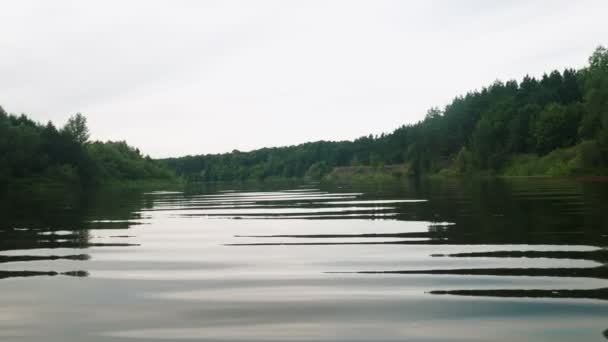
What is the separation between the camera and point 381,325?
508 cm

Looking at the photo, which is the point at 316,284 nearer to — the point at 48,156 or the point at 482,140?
the point at 48,156

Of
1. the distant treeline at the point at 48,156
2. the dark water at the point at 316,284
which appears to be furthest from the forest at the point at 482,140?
the dark water at the point at 316,284

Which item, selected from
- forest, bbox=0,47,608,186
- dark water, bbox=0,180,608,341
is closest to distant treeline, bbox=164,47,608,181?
forest, bbox=0,47,608,186

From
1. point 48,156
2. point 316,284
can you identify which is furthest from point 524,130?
point 316,284

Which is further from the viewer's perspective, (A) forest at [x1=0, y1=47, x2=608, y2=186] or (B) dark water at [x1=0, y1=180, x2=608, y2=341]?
(A) forest at [x1=0, y1=47, x2=608, y2=186]

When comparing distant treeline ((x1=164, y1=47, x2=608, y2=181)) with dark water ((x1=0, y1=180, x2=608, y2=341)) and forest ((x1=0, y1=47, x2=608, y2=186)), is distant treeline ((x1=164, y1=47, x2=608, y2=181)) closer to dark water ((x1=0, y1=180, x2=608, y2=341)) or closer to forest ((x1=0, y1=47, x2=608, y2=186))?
forest ((x1=0, y1=47, x2=608, y2=186))

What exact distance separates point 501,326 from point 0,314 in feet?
15.1

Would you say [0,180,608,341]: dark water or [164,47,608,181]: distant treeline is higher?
[164,47,608,181]: distant treeline

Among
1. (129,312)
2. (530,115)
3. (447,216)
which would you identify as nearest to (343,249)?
(129,312)

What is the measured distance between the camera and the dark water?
504 cm

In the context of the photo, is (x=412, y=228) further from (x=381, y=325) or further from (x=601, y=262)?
(x=381, y=325)

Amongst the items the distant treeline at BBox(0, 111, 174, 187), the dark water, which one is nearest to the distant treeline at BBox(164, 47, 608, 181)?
the dark water

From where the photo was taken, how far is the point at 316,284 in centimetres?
693

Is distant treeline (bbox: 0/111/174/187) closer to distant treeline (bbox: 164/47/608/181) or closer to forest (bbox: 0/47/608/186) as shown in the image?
forest (bbox: 0/47/608/186)
